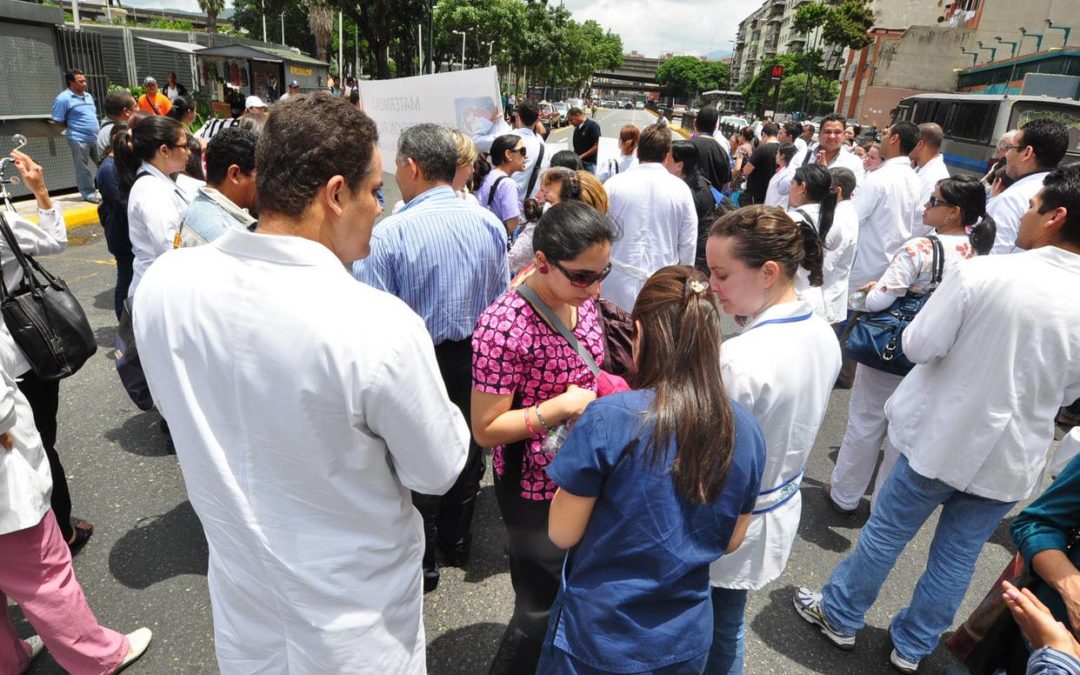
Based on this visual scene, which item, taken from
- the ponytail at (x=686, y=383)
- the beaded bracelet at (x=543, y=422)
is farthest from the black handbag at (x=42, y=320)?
the ponytail at (x=686, y=383)

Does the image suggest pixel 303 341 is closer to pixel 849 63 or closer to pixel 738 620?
pixel 738 620

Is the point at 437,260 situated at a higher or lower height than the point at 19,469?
higher

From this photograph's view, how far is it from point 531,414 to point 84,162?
11.0 m

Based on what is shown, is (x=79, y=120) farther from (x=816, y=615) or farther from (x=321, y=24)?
(x=321, y=24)

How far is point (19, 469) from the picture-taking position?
1995mm

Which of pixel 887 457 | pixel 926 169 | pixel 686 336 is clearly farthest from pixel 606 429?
pixel 926 169

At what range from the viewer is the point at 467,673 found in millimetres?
2490

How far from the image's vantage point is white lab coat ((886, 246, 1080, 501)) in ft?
7.09

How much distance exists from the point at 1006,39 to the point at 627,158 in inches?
2043

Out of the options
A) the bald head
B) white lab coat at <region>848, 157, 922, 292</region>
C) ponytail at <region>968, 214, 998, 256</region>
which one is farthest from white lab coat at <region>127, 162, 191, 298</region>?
the bald head

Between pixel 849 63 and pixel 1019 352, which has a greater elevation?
pixel 849 63

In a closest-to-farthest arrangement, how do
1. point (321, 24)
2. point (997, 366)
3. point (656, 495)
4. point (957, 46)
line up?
point (656, 495), point (997, 366), point (321, 24), point (957, 46)

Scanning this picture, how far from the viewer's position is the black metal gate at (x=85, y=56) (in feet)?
34.0

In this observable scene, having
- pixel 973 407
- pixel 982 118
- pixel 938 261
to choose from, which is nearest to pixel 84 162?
pixel 938 261
